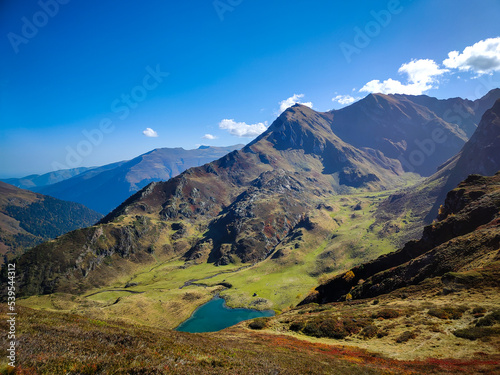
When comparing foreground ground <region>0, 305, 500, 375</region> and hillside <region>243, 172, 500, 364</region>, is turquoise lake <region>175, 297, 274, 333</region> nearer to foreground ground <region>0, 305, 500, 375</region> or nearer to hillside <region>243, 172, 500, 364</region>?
hillside <region>243, 172, 500, 364</region>

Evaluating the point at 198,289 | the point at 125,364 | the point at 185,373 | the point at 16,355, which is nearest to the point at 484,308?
the point at 185,373

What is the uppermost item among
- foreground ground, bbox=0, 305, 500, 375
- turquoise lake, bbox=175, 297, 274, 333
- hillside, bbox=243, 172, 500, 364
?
foreground ground, bbox=0, 305, 500, 375

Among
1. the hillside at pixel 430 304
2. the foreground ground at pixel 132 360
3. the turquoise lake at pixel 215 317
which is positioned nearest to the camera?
the foreground ground at pixel 132 360

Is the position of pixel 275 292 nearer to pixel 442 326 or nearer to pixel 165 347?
pixel 442 326

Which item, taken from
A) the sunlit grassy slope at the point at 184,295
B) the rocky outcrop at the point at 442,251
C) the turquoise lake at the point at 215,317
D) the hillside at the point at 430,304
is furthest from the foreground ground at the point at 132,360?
the turquoise lake at the point at 215,317

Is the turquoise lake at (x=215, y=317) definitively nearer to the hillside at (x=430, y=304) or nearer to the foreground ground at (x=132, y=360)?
the hillside at (x=430, y=304)

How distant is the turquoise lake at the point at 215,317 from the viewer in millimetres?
123562

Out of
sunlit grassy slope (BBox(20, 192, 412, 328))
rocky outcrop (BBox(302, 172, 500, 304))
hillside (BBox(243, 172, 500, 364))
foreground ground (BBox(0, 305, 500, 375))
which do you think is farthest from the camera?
sunlit grassy slope (BBox(20, 192, 412, 328))

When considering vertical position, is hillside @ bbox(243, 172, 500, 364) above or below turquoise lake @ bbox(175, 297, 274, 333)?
above

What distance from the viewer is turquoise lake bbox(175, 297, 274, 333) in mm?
123562

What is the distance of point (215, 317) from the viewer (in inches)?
5369

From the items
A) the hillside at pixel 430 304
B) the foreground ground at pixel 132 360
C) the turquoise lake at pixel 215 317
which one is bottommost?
the turquoise lake at pixel 215 317

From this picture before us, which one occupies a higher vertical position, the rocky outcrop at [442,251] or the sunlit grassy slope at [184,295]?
the rocky outcrop at [442,251]

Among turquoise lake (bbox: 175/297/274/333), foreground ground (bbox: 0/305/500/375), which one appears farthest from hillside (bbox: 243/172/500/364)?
turquoise lake (bbox: 175/297/274/333)
